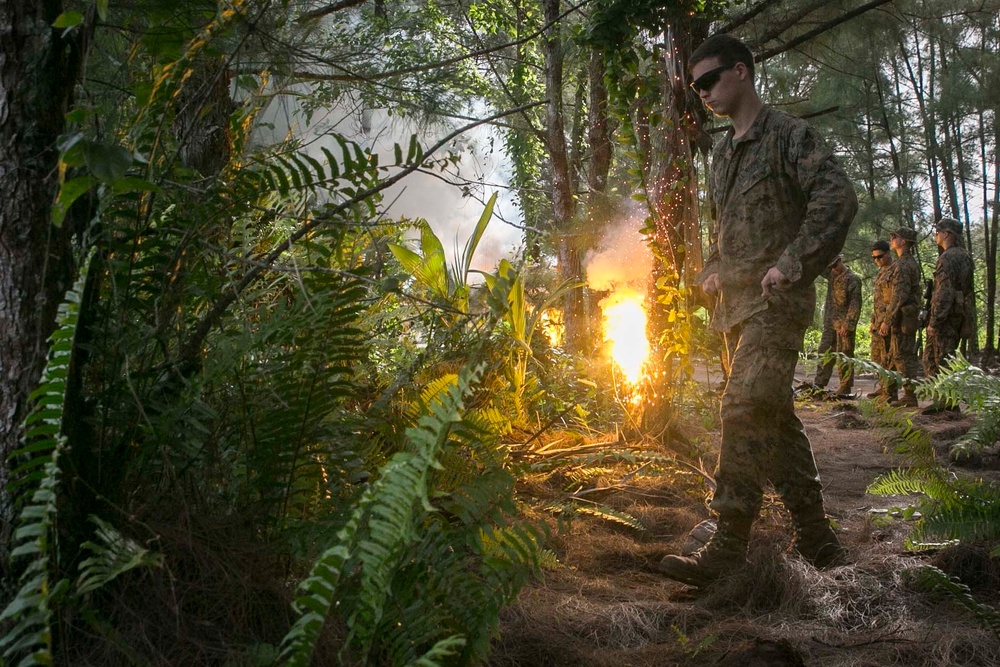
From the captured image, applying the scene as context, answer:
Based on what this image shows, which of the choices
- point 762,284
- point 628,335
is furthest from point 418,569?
point 628,335

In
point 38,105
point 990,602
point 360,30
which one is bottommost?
point 990,602

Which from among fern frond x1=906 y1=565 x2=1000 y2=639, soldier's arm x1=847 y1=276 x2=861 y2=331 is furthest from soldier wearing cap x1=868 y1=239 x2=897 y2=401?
fern frond x1=906 y1=565 x2=1000 y2=639

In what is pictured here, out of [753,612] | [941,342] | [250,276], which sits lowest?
[753,612]

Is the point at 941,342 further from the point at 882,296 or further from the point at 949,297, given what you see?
the point at 882,296

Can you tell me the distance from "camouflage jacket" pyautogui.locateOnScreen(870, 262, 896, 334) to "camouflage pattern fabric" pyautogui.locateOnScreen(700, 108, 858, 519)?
8742 mm

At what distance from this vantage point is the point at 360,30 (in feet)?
32.5

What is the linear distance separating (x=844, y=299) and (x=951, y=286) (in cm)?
186

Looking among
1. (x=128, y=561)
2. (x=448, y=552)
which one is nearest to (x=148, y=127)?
(x=128, y=561)

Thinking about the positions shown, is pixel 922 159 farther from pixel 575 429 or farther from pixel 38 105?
pixel 38 105

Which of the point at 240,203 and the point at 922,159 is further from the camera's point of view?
the point at 922,159

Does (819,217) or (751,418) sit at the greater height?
(819,217)

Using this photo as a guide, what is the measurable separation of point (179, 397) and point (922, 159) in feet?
77.0

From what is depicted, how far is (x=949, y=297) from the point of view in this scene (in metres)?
10.9

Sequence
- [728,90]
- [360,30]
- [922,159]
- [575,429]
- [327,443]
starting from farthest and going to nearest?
[922,159], [360,30], [575,429], [728,90], [327,443]
